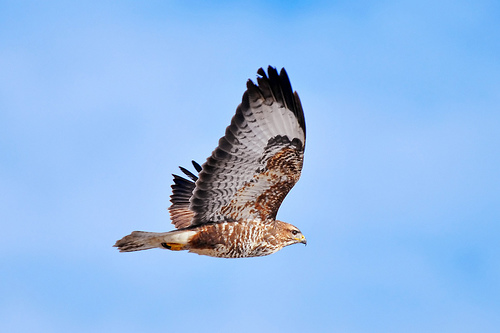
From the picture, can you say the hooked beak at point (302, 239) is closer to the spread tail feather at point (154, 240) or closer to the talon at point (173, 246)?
the spread tail feather at point (154, 240)

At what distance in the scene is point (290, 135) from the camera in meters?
11.5

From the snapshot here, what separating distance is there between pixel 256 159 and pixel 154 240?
6.57ft

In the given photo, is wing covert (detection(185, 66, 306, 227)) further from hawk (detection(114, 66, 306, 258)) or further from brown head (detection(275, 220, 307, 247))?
brown head (detection(275, 220, 307, 247))

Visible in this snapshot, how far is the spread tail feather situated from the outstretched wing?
0.40 m

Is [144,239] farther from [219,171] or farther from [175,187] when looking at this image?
[175,187]

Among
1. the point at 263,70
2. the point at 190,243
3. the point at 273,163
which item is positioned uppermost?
the point at 263,70

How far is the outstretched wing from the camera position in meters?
11.2

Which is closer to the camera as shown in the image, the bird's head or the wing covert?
the wing covert

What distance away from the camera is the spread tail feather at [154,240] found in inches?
475

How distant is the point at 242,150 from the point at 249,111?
631mm

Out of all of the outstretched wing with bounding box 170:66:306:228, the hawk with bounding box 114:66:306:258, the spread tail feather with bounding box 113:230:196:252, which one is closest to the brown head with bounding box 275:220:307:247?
the hawk with bounding box 114:66:306:258

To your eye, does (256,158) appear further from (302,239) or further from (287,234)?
(302,239)

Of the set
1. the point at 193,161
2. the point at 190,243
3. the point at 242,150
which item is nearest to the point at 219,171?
the point at 242,150

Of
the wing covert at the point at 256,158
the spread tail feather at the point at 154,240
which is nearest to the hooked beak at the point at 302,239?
the wing covert at the point at 256,158
